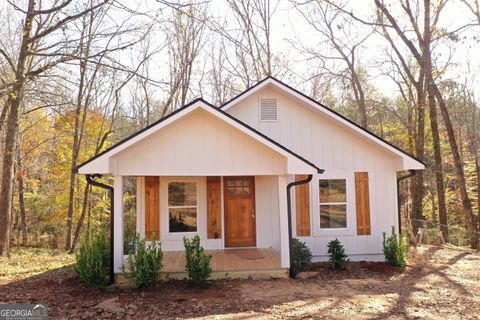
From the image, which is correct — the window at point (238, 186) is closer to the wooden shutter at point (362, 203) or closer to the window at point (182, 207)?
the window at point (182, 207)

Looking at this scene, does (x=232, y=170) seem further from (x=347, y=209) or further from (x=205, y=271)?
(x=347, y=209)

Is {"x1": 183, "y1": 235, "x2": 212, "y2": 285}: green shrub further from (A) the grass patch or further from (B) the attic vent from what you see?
(B) the attic vent

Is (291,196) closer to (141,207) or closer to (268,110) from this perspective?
(268,110)

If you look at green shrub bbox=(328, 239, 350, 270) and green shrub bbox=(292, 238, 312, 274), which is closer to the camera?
green shrub bbox=(292, 238, 312, 274)

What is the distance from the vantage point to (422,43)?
14211mm

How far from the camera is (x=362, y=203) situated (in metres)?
10.2

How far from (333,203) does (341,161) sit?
116 centimetres

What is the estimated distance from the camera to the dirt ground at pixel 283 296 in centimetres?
598

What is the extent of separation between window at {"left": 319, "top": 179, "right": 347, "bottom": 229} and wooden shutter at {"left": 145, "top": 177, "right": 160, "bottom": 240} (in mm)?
4465

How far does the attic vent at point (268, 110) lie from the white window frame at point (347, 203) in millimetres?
2074

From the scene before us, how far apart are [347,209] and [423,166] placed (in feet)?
7.27

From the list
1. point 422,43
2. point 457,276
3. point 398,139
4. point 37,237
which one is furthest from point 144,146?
point 398,139
